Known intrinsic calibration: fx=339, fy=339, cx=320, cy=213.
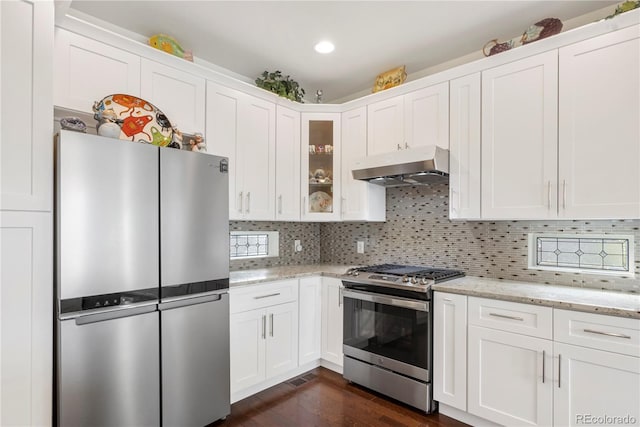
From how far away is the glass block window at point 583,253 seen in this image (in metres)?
2.07

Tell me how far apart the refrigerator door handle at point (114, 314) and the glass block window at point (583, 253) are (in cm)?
248

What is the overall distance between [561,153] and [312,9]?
179 cm

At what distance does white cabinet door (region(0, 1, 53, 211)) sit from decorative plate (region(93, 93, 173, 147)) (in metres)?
0.35

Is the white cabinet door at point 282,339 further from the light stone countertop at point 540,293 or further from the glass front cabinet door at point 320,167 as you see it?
the glass front cabinet door at point 320,167

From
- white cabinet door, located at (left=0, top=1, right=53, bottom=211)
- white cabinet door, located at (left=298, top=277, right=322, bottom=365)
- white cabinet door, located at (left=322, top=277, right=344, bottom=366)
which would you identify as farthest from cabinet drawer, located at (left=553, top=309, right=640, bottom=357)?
white cabinet door, located at (left=0, top=1, right=53, bottom=211)

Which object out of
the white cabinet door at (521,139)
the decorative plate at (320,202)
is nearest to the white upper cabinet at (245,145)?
the decorative plate at (320,202)

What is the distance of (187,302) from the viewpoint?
198 cm

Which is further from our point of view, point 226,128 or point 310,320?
point 310,320

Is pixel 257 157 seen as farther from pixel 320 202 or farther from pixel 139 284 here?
pixel 139 284

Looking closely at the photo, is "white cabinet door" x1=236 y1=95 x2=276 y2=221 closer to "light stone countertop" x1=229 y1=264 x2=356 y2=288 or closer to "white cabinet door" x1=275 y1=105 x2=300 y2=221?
"white cabinet door" x1=275 y1=105 x2=300 y2=221

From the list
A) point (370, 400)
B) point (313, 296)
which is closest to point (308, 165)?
point (313, 296)

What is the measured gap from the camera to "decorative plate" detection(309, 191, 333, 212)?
3.22 meters

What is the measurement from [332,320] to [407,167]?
4.69 ft

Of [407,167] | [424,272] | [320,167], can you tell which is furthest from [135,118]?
[424,272]
